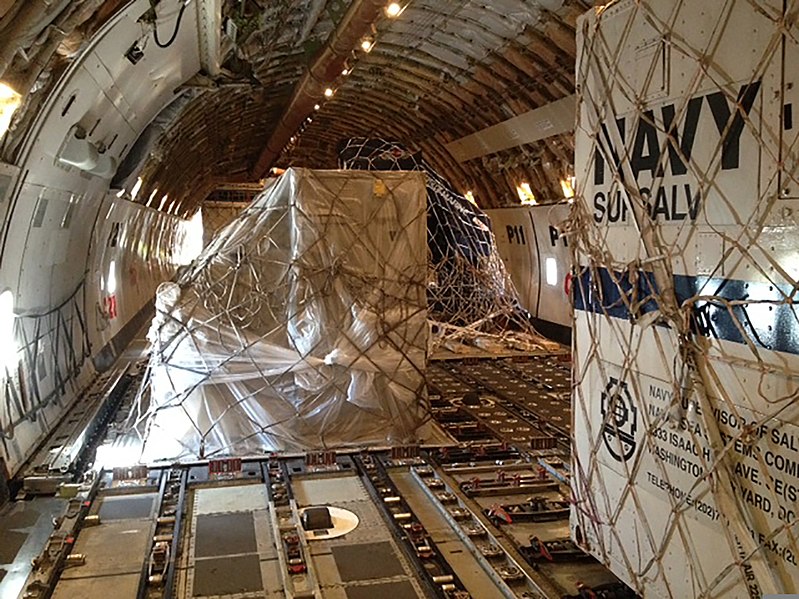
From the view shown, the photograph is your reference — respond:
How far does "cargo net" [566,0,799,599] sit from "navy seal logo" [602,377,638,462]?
0.04ft

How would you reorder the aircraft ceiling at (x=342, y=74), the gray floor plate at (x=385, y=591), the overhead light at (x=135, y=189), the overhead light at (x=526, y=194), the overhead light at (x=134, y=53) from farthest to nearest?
the overhead light at (x=526, y=194) → the overhead light at (x=135, y=189) → the overhead light at (x=134, y=53) → the aircraft ceiling at (x=342, y=74) → the gray floor plate at (x=385, y=591)

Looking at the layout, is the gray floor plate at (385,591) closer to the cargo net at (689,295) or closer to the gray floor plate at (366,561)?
the gray floor plate at (366,561)

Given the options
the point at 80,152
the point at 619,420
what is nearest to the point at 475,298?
the point at 80,152

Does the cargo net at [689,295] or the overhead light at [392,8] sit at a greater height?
the overhead light at [392,8]

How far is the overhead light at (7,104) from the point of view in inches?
212

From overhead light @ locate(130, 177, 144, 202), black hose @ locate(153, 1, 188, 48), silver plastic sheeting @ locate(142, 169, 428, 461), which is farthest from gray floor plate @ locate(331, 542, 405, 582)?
overhead light @ locate(130, 177, 144, 202)

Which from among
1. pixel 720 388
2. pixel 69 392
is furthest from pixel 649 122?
Result: pixel 69 392

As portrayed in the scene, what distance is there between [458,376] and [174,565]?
22.5 feet

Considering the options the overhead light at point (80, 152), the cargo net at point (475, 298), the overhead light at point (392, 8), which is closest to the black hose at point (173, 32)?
the overhead light at point (80, 152)

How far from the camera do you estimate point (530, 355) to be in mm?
13055

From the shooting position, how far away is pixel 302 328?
7.62 metres

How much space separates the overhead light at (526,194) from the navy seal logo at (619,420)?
1112cm

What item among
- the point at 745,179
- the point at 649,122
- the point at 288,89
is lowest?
the point at 745,179

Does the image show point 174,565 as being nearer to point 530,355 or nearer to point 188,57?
point 188,57
